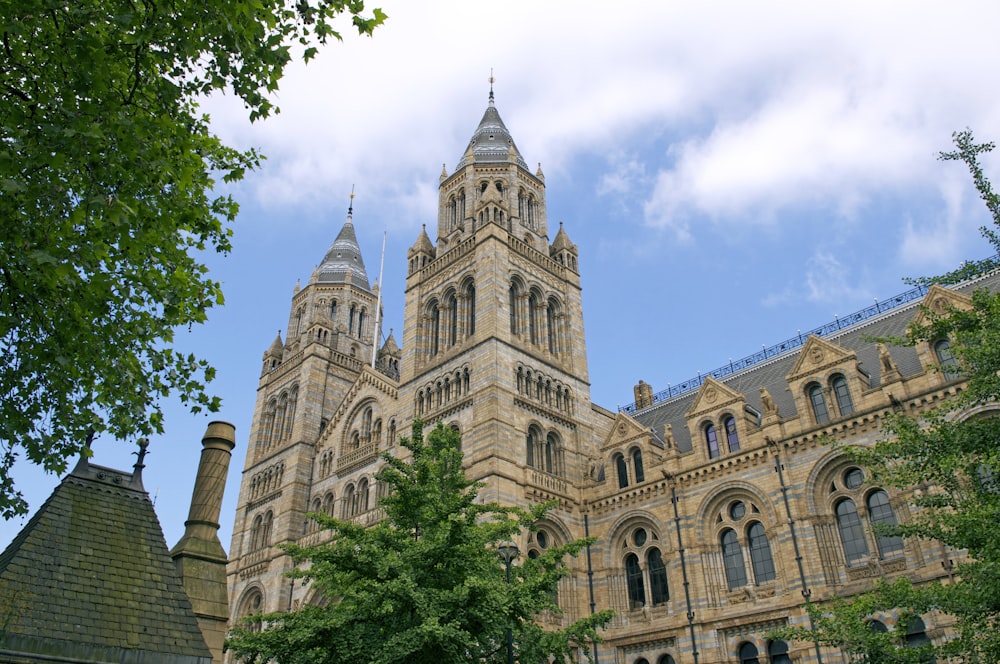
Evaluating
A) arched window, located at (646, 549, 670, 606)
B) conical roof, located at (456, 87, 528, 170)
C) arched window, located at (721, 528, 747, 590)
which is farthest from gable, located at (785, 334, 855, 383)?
conical roof, located at (456, 87, 528, 170)

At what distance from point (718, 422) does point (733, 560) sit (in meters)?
5.28

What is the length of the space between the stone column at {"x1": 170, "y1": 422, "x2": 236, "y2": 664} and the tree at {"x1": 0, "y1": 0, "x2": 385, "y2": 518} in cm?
421

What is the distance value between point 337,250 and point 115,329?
1698 inches

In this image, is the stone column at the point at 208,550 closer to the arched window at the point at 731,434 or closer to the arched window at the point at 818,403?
the arched window at the point at 731,434

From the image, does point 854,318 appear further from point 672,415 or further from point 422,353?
point 422,353

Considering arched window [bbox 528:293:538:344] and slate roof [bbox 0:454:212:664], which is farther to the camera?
arched window [bbox 528:293:538:344]

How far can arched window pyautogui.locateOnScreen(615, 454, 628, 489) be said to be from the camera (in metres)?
31.5

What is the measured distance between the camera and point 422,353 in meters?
36.2

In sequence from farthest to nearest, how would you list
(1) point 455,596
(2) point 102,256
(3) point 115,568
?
(1) point 455,596 → (3) point 115,568 → (2) point 102,256

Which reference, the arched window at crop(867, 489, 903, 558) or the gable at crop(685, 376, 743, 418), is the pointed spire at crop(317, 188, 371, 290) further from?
the arched window at crop(867, 489, 903, 558)

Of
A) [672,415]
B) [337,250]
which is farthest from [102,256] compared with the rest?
[337,250]

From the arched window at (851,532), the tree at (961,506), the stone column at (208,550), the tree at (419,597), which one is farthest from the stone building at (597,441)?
the stone column at (208,550)

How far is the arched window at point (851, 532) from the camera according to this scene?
A: 79.4 ft

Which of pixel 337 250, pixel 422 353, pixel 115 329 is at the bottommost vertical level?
pixel 115 329
